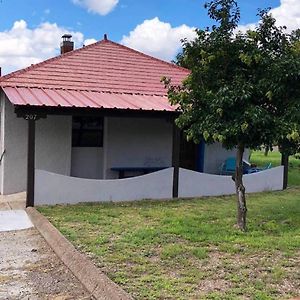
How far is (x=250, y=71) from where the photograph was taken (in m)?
7.72

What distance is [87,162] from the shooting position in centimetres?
1308

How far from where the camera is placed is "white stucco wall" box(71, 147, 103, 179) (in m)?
12.9

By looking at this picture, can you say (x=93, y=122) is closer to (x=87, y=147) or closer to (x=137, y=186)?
(x=87, y=147)

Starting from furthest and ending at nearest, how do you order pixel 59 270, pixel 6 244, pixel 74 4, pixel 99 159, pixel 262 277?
pixel 74 4 → pixel 99 159 → pixel 6 244 → pixel 59 270 → pixel 262 277

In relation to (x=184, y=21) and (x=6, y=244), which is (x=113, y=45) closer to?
(x=184, y=21)

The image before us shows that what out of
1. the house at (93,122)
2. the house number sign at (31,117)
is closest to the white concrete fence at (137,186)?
the house at (93,122)

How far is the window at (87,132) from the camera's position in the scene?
42.1ft

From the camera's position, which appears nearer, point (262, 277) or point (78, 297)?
point (78, 297)

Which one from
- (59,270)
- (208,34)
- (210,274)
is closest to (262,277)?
(210,274)

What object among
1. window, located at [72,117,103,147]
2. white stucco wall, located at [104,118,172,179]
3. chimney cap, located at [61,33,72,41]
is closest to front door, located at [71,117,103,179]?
window, located at [72,117,103,147]

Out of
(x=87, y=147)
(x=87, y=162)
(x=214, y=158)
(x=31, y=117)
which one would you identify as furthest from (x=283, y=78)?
(x=214, y=158)

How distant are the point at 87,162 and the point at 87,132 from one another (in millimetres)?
861

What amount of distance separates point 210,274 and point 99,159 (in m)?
7.95

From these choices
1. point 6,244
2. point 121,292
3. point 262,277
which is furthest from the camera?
point 6,244
